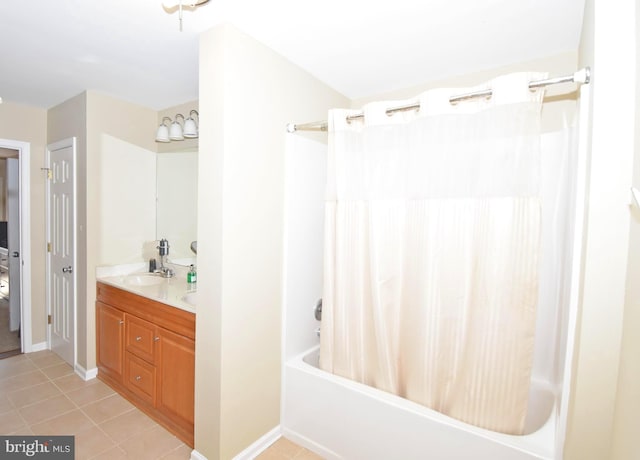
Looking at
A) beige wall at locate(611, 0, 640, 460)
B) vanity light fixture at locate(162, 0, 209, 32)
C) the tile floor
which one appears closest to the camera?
beige wall at locate(611, 0, 640, 460)

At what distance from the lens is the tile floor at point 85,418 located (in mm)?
1837

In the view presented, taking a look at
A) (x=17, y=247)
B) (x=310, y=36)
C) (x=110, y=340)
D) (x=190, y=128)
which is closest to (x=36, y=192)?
(x=17, y=247)

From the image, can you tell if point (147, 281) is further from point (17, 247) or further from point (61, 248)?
point (17, 247)

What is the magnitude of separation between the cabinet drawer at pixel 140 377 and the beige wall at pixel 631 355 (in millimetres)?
2342

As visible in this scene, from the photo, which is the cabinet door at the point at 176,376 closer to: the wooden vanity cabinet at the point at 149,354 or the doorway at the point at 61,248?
the wooden vanity cabinet at the point at 149,354

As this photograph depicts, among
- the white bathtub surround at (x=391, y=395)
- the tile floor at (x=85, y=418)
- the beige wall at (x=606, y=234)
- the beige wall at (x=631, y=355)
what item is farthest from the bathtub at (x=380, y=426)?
the beige wall at (x=631, y=355)

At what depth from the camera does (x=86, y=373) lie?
2.59m

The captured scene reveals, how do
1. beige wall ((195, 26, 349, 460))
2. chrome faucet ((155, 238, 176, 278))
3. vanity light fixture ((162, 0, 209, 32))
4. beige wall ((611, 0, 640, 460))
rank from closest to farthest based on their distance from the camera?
beige wall ((611, 0, 640, 460))
vanity light fixture ((162, 0, 209, 32))
beige wall ((195, 26, 349, 460))
chrome faucet ((155, 238, 176, 278))

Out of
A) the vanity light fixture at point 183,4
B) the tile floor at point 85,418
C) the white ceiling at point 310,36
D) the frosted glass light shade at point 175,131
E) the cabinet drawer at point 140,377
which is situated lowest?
the tile floor at point 85,418

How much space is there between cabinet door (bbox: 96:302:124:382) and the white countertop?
8.6 inches

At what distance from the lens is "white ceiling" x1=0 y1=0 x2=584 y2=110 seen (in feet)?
4.69

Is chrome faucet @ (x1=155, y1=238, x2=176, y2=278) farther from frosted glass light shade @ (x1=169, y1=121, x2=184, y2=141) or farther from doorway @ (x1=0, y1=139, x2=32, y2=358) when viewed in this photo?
doorway @ (x1=0, y1=139, x2=32, y2=358)

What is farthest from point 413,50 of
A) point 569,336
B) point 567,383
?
point 567,383

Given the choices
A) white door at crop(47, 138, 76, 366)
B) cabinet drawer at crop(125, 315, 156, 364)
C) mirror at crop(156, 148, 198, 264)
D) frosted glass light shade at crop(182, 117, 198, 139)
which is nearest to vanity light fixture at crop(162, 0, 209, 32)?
frosted glass light shade at crop(182, 117, 198, 139)
